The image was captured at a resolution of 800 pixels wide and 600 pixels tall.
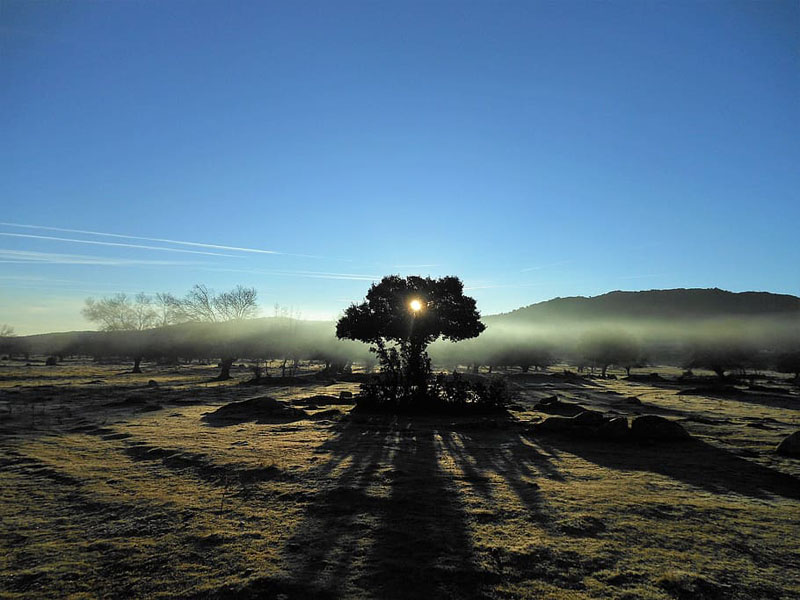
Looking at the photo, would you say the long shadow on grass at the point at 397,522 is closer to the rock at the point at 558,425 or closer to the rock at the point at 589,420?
the rock at the point at 558,425

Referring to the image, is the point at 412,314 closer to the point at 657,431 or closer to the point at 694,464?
the point at 657,431

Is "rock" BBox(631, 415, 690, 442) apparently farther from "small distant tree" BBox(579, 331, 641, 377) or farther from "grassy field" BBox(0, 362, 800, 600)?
"small distant tree" BBox(579, 331, 641, 377)

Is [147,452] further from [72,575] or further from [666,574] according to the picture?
[666,574]

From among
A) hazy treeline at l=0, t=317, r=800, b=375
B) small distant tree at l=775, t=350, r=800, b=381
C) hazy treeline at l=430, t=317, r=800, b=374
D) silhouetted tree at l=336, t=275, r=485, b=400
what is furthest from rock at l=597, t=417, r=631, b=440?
small distant tree at l=775, t=350, r=800, b=381

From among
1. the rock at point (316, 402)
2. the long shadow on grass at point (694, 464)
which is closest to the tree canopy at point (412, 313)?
the rock at point (316, 402)

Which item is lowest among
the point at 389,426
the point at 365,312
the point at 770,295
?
the point at 389,426

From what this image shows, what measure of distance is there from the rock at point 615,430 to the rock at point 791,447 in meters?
3.51

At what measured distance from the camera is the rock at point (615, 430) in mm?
13027

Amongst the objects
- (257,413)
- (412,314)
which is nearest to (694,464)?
(257,413)

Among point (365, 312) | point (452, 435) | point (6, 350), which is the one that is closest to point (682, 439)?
point (452, 435)

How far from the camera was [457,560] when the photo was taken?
206 inches

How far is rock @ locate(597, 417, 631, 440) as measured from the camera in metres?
13.0

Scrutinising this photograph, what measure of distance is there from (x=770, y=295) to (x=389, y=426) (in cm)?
22739

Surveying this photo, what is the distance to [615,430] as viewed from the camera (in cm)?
1317
